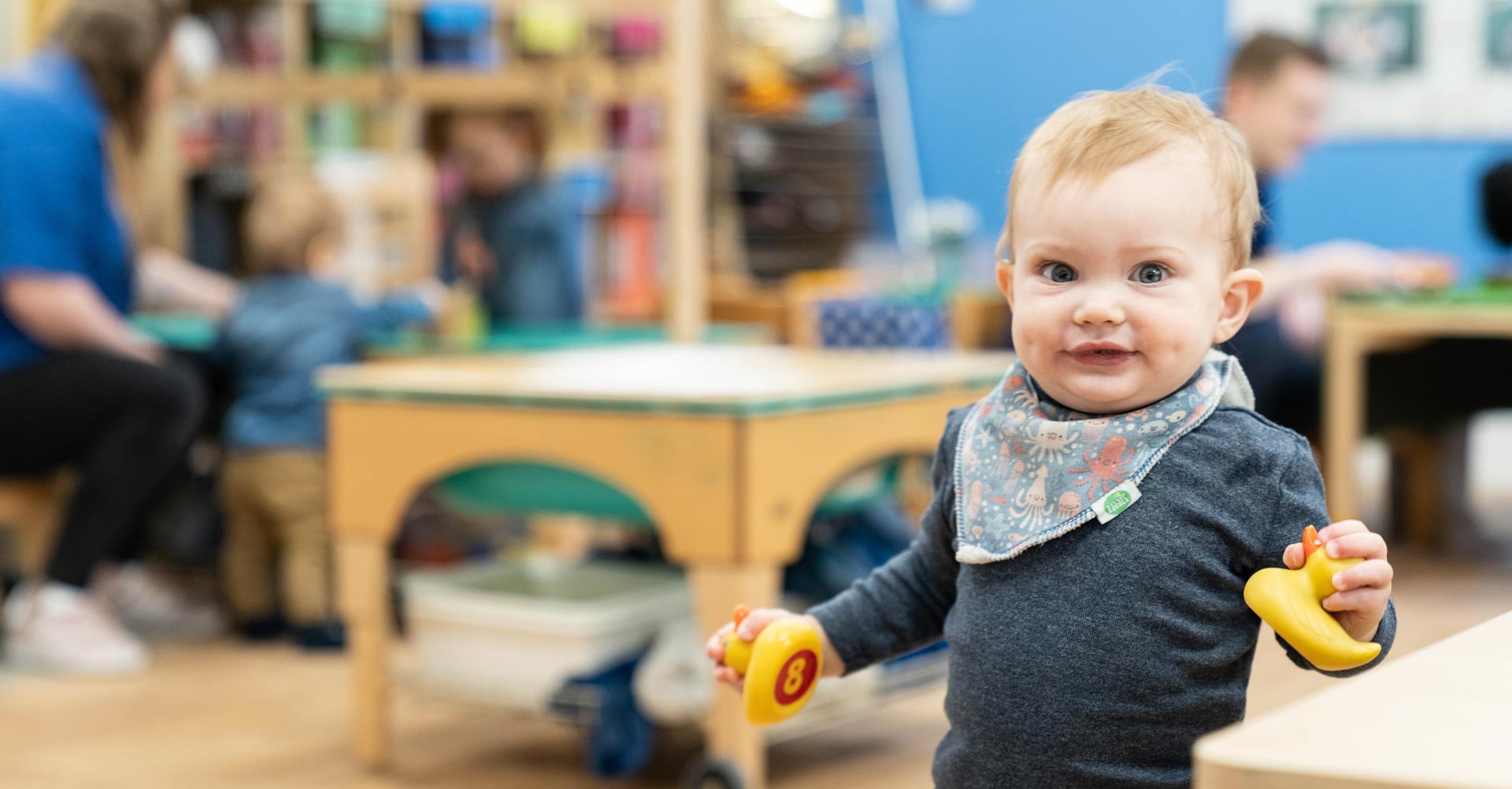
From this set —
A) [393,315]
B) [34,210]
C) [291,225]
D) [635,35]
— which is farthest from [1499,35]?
[34,210]

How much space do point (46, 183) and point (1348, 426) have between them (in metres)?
2.47

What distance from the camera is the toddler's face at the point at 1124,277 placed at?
0.92 m

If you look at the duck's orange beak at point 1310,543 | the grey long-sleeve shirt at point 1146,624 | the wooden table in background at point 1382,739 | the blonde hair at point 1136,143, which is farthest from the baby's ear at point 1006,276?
the wooden table in background at point 1382,739

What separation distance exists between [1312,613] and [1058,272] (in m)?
0.25

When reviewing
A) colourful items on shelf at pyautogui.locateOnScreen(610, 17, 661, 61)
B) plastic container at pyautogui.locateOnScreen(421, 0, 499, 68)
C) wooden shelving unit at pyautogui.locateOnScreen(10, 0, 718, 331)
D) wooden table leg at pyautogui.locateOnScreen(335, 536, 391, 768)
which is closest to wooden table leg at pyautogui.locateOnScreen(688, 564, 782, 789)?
wooden table leg at pyautogui.locateOnScreen(335, 536, 391, 768)

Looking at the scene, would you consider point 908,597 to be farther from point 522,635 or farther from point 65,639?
point 65,639

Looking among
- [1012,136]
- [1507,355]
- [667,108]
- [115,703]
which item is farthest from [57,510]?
[1012,136]

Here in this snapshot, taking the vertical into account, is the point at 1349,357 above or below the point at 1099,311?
below

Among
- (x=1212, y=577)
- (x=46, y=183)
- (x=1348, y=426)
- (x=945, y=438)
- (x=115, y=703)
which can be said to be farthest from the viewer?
(x=1348, y=426)

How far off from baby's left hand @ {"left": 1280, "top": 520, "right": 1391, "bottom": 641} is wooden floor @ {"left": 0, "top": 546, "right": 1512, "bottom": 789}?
52.2 inches

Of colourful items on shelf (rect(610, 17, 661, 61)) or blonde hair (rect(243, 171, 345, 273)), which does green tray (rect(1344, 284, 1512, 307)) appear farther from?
colourful items on shelf (rect(610, 17, 661, 61))

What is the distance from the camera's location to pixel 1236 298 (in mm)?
977

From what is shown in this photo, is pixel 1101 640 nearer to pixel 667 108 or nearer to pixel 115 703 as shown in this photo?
pixel 115 703

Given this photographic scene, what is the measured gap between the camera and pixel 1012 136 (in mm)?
6746
